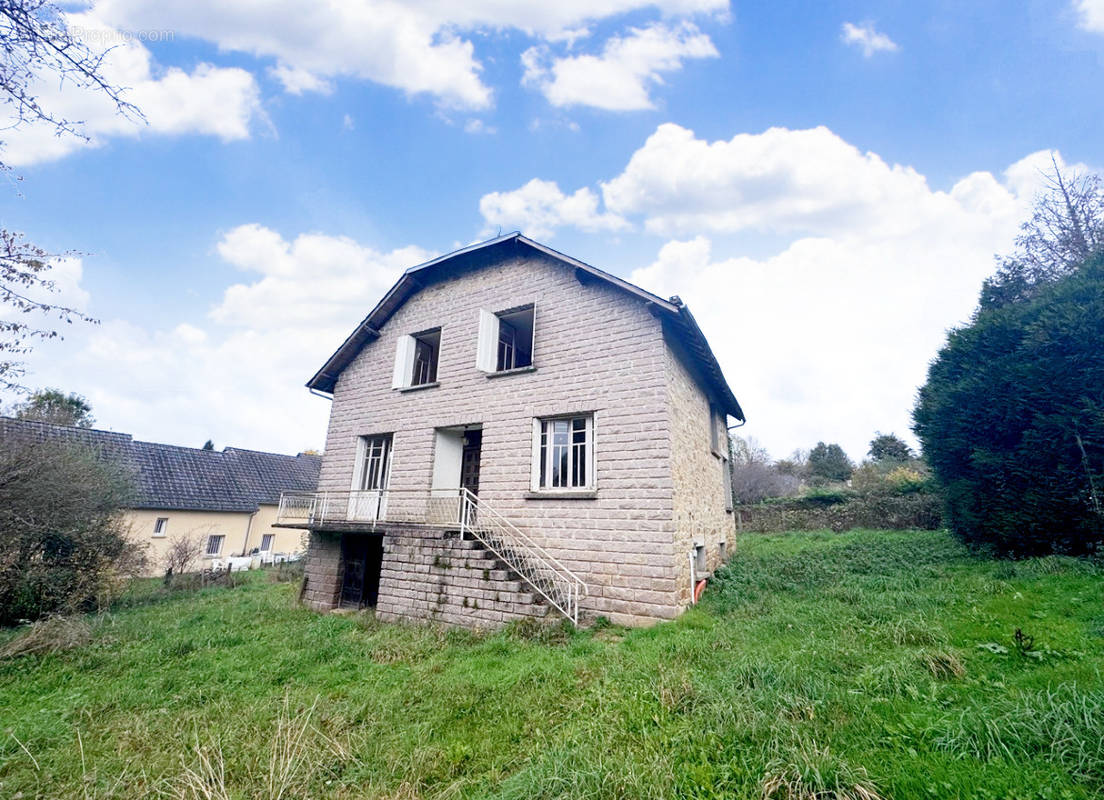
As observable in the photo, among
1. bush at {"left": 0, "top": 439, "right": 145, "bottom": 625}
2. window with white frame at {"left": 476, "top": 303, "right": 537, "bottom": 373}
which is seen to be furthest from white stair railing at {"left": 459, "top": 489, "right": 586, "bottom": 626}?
bush at {"left": 0, "top": 439, "right": 145, "bottom": 625}

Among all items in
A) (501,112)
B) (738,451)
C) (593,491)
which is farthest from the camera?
(738,451)

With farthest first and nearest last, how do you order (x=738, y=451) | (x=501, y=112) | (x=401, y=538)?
(x=738, y=451) → (x=501, y=112) → (x=401, y=538)

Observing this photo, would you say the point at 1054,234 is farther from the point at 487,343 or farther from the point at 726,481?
the point at 487,343

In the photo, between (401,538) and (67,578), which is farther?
(67,578)

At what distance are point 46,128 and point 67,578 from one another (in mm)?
11866

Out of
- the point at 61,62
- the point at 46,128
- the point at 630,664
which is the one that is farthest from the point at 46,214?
the point at 630,664

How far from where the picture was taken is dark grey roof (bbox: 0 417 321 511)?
1938 centimetres

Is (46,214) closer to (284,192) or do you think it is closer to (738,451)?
(284,192)

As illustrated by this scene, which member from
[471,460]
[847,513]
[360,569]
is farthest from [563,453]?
[847,513]

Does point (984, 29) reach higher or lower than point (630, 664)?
higher

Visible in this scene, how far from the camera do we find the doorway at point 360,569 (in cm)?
1084

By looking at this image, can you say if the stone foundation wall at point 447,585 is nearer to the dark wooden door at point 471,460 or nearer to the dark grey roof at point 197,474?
the dark wooden door at point 471,460

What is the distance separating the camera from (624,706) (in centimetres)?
409

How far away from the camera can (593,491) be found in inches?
326
